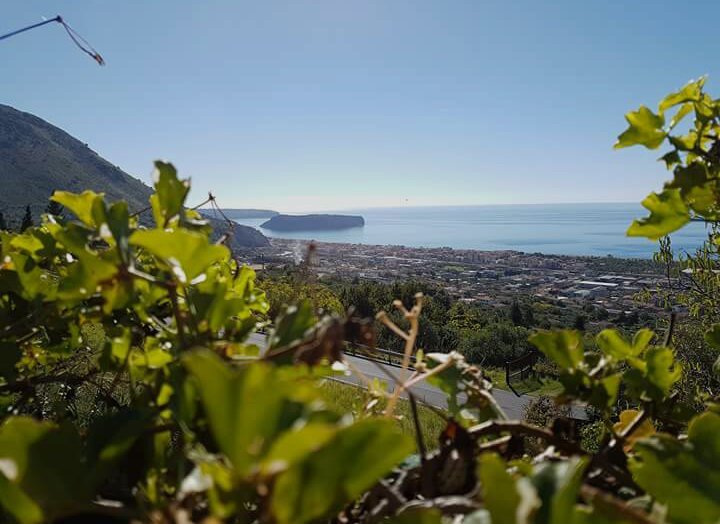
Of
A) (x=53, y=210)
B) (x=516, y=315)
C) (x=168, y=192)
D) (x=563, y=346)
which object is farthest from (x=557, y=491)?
(x=516, y=315)

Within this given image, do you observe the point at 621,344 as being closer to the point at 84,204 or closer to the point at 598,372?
the point at 598,372

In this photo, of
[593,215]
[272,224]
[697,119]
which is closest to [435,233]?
[272,224]

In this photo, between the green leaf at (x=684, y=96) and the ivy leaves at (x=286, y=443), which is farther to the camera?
the green leaf at (x=684, y=96)

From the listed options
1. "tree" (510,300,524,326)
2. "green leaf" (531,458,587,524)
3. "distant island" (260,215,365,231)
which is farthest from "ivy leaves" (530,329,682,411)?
"distant island" (260,215,365,231)

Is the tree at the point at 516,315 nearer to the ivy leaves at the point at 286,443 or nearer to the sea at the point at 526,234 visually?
the sea at the point at 526,234

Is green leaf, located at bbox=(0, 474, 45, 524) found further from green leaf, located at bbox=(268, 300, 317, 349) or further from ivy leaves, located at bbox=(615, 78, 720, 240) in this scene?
ivy leaves, located at bbox=(615, 78, 720, 240)

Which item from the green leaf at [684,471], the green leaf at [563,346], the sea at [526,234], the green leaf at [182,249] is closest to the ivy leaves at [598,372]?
the green leaf at [563,346]
